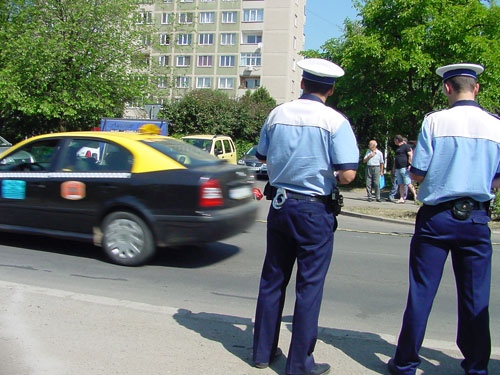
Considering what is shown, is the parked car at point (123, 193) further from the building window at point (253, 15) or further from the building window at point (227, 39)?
the building window at point (227, 39)

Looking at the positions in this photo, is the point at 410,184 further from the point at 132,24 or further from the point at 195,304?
the point at 132,24

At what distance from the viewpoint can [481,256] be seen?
9.75 feet

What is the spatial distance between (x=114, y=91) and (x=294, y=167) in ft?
78.4

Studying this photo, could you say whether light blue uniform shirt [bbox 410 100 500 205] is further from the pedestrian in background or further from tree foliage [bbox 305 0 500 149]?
tree foliage [bbox 305 0 500 149]

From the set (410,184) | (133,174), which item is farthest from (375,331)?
(410,184)

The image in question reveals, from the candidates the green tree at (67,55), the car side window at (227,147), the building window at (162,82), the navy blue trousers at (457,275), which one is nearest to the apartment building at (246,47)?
the building window at (162,82)

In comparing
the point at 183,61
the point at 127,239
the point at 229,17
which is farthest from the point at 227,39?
the point at 127,239

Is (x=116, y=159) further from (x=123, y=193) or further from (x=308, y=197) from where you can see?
(x=308, y=197)

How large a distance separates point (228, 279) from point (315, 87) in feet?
10.5

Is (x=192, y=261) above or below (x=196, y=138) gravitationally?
below

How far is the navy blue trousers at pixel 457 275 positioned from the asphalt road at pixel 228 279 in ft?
2.96

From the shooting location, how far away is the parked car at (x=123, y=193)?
20.0 ft

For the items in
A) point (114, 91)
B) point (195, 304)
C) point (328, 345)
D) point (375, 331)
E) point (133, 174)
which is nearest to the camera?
point (328, 345)

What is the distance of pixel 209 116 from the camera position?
111ft
